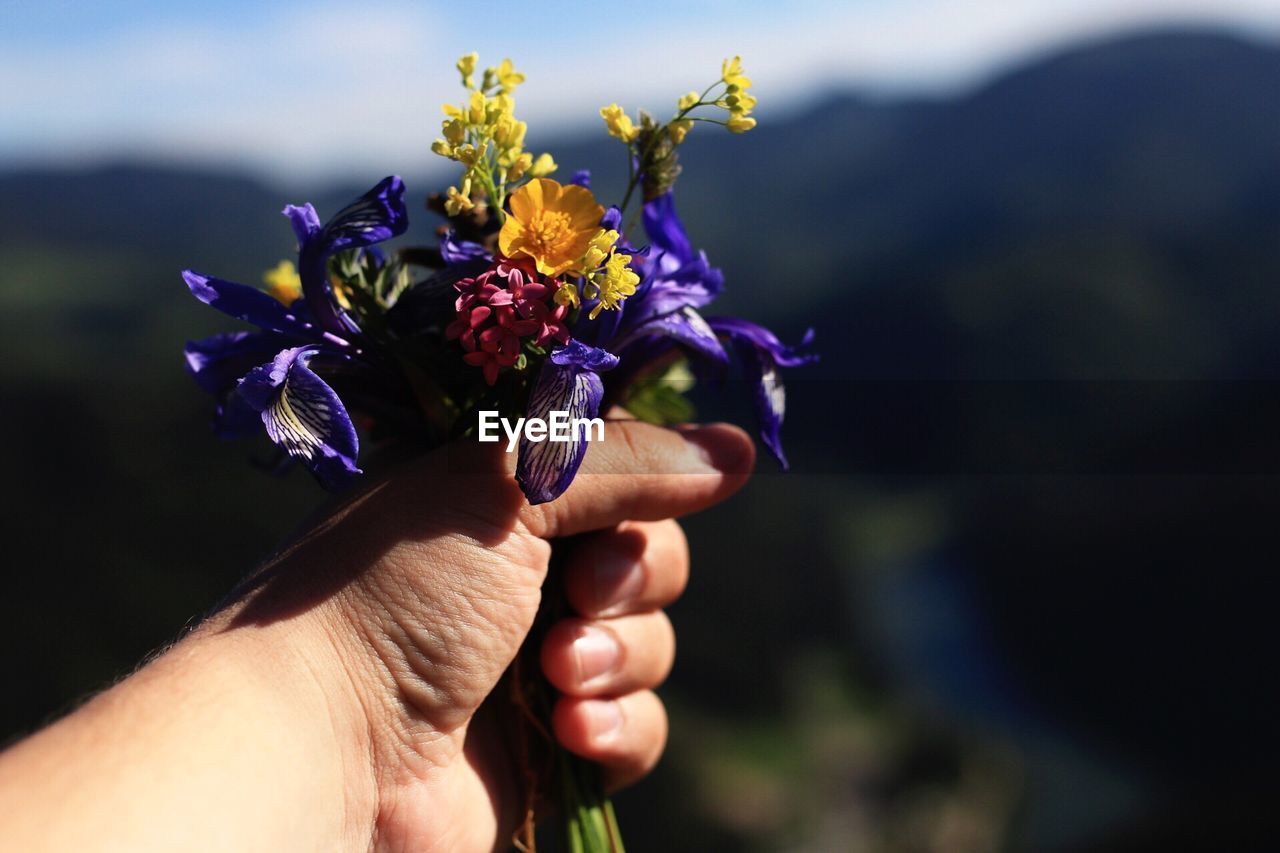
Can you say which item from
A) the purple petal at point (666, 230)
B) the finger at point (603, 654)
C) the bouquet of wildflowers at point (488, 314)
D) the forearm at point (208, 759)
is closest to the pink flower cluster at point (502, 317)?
the bouquet of wildflowers at point (488, 314)

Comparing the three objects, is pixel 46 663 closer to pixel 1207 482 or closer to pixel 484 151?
pixel 484 151

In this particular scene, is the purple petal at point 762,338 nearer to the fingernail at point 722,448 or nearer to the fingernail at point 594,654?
the fingernail at point 722,448

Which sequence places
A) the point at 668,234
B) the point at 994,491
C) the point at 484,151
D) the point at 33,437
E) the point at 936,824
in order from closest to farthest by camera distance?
the point at 484,151 < the point at 668,234 < the point at 33,437 < the point at 936,824 < the point at 994,491

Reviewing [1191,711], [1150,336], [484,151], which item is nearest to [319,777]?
[484,151]

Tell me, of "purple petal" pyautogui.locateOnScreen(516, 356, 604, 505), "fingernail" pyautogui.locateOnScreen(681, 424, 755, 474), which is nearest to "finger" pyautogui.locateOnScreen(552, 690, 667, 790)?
"fingernail" pyautogui.locateOnScreen(681, 424, 755, 474)

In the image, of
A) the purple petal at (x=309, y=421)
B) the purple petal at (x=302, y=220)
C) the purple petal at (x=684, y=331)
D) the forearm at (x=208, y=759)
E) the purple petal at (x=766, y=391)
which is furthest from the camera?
the purple petal at (x=766, y=391)

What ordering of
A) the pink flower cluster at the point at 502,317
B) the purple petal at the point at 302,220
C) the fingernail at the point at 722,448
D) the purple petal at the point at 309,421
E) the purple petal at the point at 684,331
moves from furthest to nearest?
the fingernail at the point at 722,448 < the purple petal at the point at 684,331 < the purple petal at the point at 302,220 < the pink flower cluster at the point at 502,317 < the purple petal at the point at 309,421
